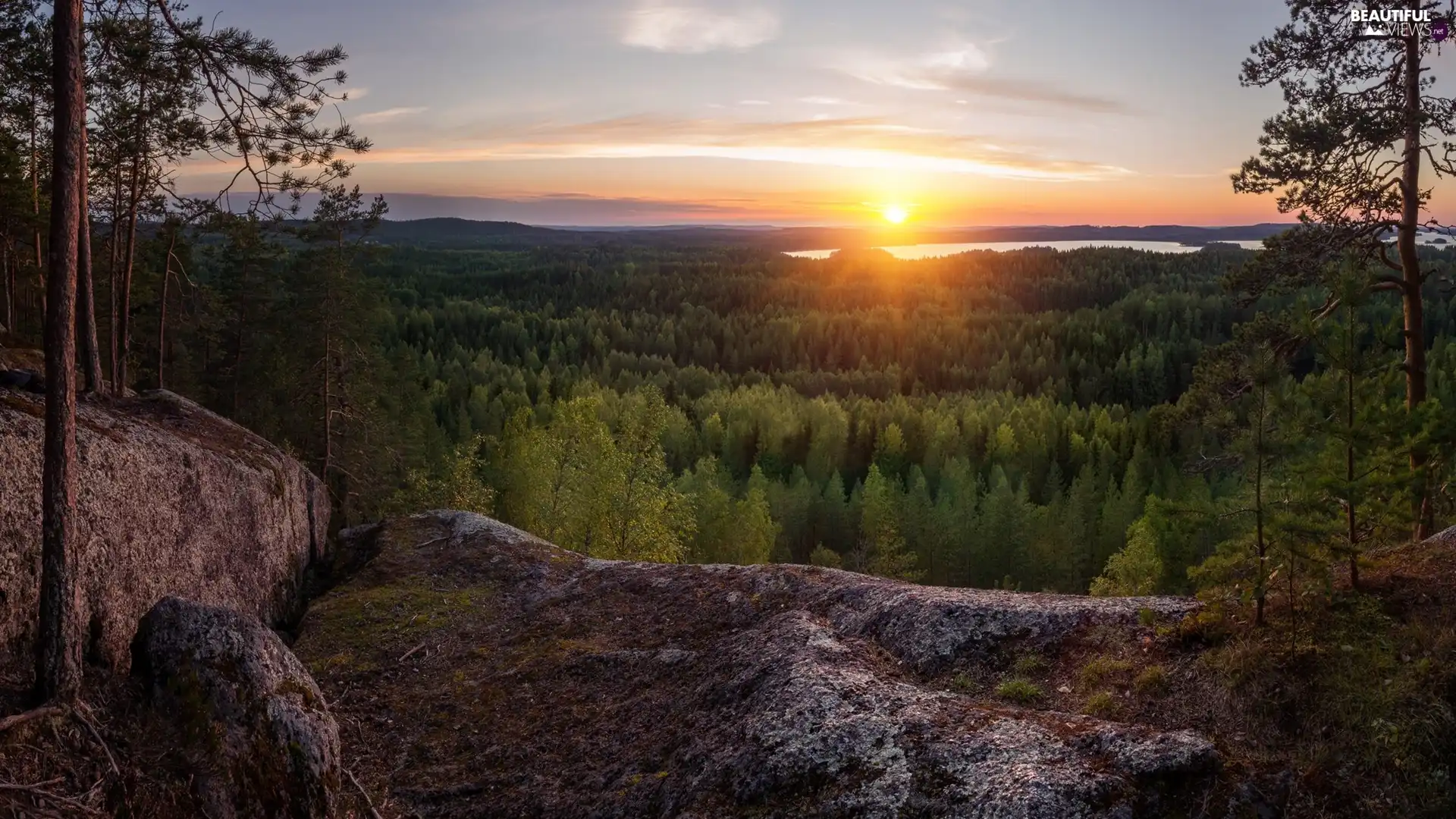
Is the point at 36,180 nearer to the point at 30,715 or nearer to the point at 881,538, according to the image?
the point at 30,715

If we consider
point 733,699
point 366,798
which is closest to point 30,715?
point 366,798

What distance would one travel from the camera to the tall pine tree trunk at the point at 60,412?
9.05m

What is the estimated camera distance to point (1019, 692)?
1104 cm

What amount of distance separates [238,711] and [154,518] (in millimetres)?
4910

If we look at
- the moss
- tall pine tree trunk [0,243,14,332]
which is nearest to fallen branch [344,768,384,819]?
the moss

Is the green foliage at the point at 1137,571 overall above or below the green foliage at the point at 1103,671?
below

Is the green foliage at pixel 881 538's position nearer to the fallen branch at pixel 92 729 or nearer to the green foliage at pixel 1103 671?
the green foliage at pixel 1103 671

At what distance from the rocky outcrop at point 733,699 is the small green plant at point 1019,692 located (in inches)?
1.0

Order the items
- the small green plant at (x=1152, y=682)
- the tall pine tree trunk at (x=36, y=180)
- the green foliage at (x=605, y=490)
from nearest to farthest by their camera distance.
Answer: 1. the small green plant at (x=1152, y=682)
2. the tall pine tree trunk at (x=36, y=180)
3. the green foliage at (x=605, y=490)

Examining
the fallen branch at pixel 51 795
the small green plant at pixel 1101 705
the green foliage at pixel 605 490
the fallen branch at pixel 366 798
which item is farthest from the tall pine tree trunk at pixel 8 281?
the small green plant at pixel 1101 705

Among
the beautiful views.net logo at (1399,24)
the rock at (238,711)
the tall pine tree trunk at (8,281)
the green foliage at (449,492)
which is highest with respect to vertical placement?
the beautiful views.net logo at (1399,24)

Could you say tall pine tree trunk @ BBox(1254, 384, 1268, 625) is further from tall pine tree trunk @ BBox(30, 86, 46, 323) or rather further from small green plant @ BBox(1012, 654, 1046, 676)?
tall pine tree trunk @ BBox(30, 86, 46, 323)

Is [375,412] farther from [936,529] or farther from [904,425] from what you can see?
[904,425]

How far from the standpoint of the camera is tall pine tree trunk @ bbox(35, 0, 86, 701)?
905 centimetres
